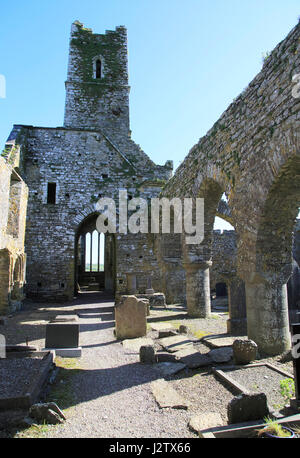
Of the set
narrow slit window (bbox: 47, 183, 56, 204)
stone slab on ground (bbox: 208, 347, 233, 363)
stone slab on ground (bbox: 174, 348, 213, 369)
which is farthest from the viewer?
narrow slit window (bbox: 47, 183, 56, 204)

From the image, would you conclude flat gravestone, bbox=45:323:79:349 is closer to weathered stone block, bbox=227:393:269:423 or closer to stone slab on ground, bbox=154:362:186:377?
stone slab on ground, bbox=154:362:186:377

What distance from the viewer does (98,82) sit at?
20406 mm

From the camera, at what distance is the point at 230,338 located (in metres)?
6.32

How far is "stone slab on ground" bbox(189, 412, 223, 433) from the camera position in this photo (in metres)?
2.86

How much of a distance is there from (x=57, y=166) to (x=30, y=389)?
13276 millimetres

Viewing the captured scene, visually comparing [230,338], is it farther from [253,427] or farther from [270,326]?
[253,427]

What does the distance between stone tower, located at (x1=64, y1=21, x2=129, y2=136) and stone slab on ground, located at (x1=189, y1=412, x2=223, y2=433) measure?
18.9 meters

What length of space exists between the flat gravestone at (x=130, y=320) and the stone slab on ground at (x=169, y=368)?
203 centimetres

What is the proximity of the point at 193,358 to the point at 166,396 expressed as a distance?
1453 millimetres

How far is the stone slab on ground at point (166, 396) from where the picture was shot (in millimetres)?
3395

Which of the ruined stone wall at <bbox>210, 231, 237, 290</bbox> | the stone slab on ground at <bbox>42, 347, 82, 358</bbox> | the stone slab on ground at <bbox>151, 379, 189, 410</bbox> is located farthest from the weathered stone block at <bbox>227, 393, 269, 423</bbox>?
the ruined stone wall at <bbox>210, 231, 237, 290</bbox>

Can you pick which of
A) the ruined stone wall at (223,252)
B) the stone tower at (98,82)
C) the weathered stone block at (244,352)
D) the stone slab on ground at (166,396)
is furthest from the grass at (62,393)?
the stone tower at (98,82)

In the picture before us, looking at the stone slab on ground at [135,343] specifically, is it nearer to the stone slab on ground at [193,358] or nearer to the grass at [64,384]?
the stone slab on ground at [193,358]

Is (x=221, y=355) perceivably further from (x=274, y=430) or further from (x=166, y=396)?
(x=274, y=430)
